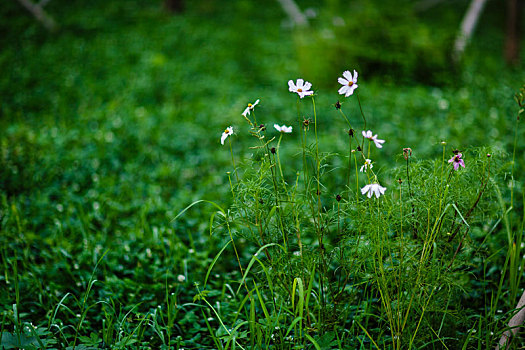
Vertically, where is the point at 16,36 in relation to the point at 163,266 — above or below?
above

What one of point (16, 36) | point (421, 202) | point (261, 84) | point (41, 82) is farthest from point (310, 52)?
point (16, 36)

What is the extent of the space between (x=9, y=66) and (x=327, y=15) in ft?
18.0

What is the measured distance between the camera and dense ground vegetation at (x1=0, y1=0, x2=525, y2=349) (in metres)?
1.80

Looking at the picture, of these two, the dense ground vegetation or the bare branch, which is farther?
the dense ground vegetation

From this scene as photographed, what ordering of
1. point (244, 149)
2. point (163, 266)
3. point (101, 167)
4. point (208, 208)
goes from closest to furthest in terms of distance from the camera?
1. point (163, 266)
2. point (208, 208)
3. point (101, 167)
4. point (244, 149)

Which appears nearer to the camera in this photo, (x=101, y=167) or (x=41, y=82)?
(x=101, y=167)

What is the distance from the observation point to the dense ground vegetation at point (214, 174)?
5.89ft

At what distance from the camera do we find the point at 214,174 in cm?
406

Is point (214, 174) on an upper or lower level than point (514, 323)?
lower

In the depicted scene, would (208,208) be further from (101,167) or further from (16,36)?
(16,36)

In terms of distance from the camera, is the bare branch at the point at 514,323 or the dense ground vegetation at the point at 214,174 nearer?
the bare branch at the point at 514,323

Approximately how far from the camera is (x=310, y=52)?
6438 mm

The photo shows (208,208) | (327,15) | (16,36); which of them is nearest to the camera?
(208,208)

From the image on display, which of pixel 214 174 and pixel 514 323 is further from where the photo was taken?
pixel 214 174
